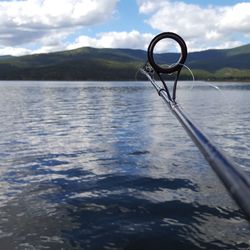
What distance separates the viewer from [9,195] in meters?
13.6

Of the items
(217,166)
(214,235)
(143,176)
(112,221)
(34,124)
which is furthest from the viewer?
(34,124)

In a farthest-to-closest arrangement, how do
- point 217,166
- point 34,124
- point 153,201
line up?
point 34,124, point 153,201, point 217,166

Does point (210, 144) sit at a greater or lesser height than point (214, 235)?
greater

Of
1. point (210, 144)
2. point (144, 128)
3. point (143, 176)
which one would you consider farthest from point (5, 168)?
point (144, 128)

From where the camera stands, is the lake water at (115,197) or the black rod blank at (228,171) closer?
the black rod blank at (228,171)

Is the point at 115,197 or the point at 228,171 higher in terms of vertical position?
the point at 228,171

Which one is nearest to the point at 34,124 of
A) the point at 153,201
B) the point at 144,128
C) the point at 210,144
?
the point at 144,128

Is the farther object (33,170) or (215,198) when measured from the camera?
(33,170)

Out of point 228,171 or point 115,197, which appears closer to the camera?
point 228,171

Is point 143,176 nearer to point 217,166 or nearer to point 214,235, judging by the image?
point 214,235

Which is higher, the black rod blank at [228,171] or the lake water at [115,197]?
the black rod blank at [228,171]

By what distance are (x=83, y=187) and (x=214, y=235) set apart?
5642 millimetres

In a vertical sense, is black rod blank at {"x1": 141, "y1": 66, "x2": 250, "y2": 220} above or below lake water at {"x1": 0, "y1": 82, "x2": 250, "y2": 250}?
above

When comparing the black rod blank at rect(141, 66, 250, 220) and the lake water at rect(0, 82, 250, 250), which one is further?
the lake water at rect(0, 82, 250, 250)
